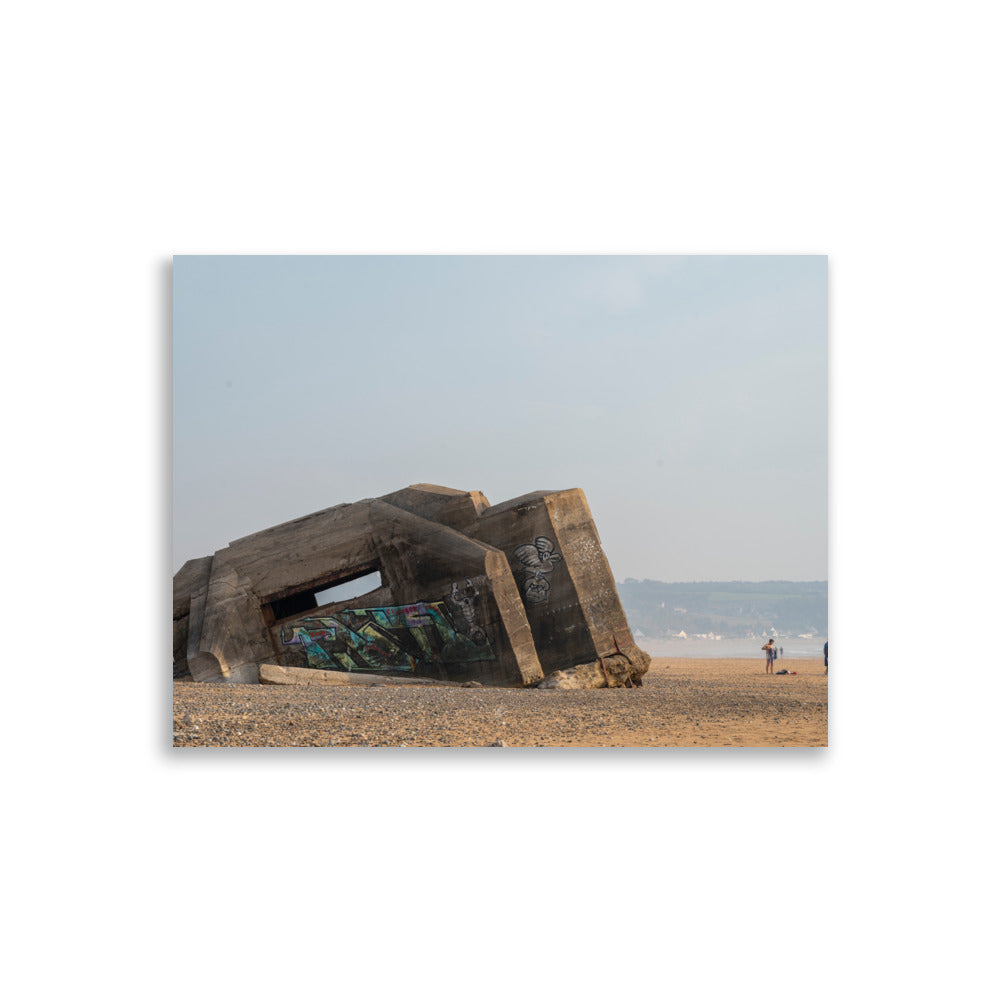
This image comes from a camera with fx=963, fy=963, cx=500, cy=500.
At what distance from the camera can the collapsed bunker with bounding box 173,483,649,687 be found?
10820mm

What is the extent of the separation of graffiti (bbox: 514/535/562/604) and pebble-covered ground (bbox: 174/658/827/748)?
2.12 m

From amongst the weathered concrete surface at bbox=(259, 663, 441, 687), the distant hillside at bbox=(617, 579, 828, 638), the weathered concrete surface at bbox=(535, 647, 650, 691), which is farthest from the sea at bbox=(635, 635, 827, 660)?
the weathered concrete surface at bbox=(259, 663, 441, 687)

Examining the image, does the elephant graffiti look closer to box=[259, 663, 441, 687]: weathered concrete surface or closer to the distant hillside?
box=[259, 663, 441, 687]: weathered concrete surface

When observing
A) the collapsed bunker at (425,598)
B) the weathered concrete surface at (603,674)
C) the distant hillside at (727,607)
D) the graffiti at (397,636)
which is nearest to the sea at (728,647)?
the distant hillside at (727,607)

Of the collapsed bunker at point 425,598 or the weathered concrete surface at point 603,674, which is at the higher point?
the collapsed bunker at point 425,598

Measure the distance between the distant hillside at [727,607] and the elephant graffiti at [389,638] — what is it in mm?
2006

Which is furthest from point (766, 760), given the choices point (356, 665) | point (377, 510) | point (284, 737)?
point (377, 510)

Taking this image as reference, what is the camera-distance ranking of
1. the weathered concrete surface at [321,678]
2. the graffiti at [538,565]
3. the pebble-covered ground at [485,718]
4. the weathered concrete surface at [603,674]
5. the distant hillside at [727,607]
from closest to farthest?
the pebble-covered ground at [485,718]
the distant hillside at [727,607]
the weathered concrete surface at [321,678]
the weathered concrete surface at [603,674]
the graffiti at [538,565]

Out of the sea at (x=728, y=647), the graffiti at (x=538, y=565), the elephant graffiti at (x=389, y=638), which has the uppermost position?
the graffiti at (x=538, y=565)

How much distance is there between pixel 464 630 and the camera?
35.6ft

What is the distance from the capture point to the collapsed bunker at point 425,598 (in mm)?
10820

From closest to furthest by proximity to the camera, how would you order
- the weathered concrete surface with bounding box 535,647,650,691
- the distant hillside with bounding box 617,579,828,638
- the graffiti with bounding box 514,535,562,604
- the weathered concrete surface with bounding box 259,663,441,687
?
the distant hillside with bounding box 617,579,828,638 → the weathered concrete surface with bounding box 259,663,441,687 → the weathered concrete surface with bounding box 535,647,650,691 → the graffiti with bounding box 514,535,562,604

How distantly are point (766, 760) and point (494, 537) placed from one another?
17.9ft

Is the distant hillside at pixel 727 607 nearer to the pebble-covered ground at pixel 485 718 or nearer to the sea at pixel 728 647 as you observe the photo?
the sea at pixel 728 647
